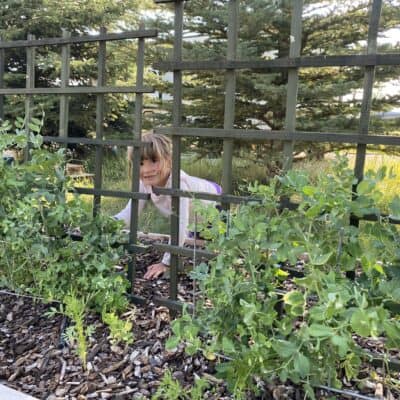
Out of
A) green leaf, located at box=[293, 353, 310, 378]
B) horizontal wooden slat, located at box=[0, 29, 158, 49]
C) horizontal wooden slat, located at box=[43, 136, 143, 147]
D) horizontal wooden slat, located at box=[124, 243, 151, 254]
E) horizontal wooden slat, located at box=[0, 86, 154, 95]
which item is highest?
horizontal wooden slat, located at box=[0, 29, 158, 49]

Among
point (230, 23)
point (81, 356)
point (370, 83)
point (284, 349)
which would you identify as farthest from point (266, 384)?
point (230, 23)

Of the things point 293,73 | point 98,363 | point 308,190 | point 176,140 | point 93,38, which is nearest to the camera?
point 308,190

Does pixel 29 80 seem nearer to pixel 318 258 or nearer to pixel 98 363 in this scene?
pixel 98 363

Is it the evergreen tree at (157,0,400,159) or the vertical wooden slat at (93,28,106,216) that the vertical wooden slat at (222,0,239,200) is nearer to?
the vertical wooden slat at (93,28,106,216)

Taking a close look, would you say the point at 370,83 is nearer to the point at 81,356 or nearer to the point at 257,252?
the point at 257,252

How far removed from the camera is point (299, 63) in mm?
1810

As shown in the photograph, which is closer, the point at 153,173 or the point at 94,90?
the point at 94,90

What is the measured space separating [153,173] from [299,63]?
1188mm

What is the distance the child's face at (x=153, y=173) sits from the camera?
273 centimetres

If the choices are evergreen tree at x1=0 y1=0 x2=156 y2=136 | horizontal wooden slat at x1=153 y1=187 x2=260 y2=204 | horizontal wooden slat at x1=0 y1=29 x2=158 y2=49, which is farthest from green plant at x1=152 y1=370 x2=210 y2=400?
evergreen tree at x1=0 y1=0 x2=156 y2=136

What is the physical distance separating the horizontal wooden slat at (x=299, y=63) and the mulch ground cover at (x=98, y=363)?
1143 millimetres

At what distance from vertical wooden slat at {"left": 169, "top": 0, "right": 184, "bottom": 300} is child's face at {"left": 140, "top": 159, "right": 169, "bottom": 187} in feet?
1.94

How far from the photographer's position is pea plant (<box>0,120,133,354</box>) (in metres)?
2.14

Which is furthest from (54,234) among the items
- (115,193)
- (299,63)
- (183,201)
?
(299,63)
